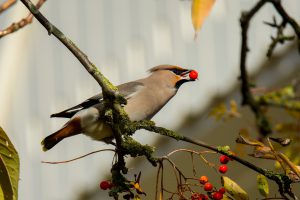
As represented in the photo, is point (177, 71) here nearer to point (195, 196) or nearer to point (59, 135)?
point (59, 135)

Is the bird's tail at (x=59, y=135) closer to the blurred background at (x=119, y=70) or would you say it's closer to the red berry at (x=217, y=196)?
the red berry at (x=217, y=196)

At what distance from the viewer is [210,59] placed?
223 inches

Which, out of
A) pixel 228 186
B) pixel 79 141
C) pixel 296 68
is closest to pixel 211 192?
pixel 228 186

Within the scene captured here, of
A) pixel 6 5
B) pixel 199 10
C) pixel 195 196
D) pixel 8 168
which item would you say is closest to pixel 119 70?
pixel 6 5

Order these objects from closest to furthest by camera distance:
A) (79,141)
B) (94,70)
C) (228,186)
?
(94,70)
(228,186)
(79,141)

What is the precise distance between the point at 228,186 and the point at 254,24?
348cm

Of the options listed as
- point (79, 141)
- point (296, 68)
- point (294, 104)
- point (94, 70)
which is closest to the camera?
point (94, 70)

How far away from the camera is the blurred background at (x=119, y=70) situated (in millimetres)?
5520

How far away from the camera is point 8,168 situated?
1779 millimetres

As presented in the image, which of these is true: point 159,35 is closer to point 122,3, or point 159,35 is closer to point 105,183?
point 122,3

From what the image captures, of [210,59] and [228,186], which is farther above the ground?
[228,186]

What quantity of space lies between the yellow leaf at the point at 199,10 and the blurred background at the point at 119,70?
3.73 m

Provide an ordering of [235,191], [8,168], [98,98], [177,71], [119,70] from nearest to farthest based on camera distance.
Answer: [8,168] → [235,191] → [98,98] → [177,71] → [119,70]

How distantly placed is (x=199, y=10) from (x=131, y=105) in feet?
5.17
